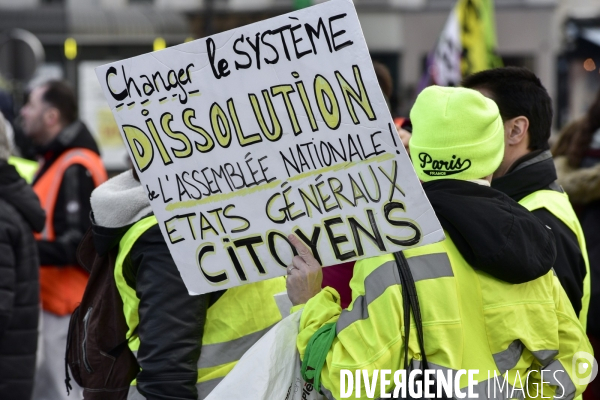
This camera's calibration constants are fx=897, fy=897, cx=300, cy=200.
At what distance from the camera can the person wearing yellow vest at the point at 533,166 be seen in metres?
3.01

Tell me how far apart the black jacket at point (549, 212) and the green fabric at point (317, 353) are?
94cm

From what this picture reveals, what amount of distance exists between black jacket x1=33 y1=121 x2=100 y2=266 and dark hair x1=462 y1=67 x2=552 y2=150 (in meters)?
2.76

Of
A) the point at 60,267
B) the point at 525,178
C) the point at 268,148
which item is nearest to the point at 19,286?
the point at 60,267

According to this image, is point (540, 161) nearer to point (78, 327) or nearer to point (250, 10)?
point (78, 327)

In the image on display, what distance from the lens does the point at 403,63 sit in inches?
993

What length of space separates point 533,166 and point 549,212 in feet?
0.60

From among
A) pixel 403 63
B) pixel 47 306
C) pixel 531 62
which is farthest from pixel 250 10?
pixel 47 306

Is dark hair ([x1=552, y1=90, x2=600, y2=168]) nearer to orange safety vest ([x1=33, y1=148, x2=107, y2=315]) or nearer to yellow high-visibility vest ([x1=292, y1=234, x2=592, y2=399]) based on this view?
yellow high-visibility vest ([x1=292, y1=234, x2=592, y2=399])

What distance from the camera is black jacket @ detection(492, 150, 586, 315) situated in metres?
2.94

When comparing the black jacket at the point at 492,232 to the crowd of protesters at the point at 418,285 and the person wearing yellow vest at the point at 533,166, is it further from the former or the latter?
the person wearing yellow vest at the point at 533,166

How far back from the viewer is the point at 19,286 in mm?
4117

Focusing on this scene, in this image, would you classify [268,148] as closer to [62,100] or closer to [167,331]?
[167,331]

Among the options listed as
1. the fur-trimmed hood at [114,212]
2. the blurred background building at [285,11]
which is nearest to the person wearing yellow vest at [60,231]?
the fur-trimmed hood at [114,212]

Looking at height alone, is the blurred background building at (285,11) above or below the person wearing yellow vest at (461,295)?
below
